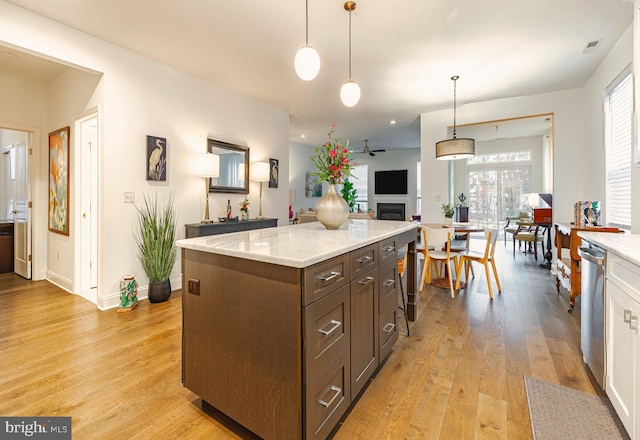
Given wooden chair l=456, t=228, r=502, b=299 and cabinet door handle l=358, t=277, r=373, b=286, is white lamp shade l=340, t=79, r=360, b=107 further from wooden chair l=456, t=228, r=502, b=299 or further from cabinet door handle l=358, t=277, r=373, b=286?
wooden chair l=456, t=228, r=502, b=299

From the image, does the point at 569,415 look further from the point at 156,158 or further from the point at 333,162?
the point at 156,158

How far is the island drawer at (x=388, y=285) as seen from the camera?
1.87 meters

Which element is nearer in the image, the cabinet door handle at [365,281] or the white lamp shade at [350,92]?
the cabinet door handle at [365,281]

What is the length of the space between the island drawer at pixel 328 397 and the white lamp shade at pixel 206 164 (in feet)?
9.82

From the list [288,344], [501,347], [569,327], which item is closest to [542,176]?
[569,327]

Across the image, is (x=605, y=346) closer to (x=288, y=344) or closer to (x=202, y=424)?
(x=288, y=344)

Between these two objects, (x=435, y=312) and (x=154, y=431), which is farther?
(x=435, y=312)

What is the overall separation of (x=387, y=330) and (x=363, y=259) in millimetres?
674

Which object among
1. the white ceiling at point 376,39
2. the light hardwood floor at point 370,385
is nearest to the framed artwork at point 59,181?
the light hardwood floor at point 370,385

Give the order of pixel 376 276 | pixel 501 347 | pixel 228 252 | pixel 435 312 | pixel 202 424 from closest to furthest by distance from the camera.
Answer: pixel 228 252
pixel 202 424
pixel 376 276
pixel 501 347
pixel 435 312

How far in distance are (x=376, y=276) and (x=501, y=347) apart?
1317 millimetres

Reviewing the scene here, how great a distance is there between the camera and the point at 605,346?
154cm

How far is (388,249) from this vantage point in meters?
1.98

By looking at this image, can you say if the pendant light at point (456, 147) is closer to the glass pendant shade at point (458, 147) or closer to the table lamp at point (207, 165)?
the glass pendant shade at point (458, 147)
